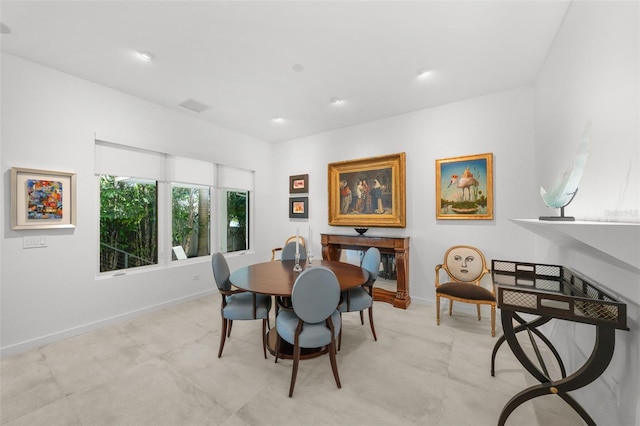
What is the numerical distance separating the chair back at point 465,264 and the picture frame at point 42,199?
4.89 metres

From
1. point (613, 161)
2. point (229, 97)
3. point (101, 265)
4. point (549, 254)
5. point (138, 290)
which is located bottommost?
point (138, 290)

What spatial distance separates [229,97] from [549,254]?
445cm

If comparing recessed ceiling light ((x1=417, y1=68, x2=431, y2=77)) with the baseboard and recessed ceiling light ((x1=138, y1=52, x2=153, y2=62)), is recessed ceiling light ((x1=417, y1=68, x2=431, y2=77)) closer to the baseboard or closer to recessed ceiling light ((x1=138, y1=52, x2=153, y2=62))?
recessed ceiling light ((x1=138, y1=52, x2=153, y2=62))

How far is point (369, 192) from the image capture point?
14.8 ft

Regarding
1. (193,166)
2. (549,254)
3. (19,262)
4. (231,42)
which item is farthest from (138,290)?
(549,254)

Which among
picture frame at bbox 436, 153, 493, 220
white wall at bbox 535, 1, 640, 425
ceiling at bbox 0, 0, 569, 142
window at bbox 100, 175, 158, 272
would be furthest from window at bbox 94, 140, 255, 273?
white wall at bbox 535, 1, 640, 425

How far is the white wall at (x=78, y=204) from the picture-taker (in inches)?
104

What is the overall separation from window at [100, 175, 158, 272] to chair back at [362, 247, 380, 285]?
10.7ft

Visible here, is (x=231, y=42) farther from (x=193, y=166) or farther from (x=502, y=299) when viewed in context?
(x=502, y=299)

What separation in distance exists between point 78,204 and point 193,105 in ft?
6.56

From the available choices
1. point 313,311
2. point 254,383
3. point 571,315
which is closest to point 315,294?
point 313,311

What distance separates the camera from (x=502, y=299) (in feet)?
5.02

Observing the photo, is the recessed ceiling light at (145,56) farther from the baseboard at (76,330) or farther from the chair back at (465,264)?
the chair back at (465,264)

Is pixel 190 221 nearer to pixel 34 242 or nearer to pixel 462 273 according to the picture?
pixel 34 242
